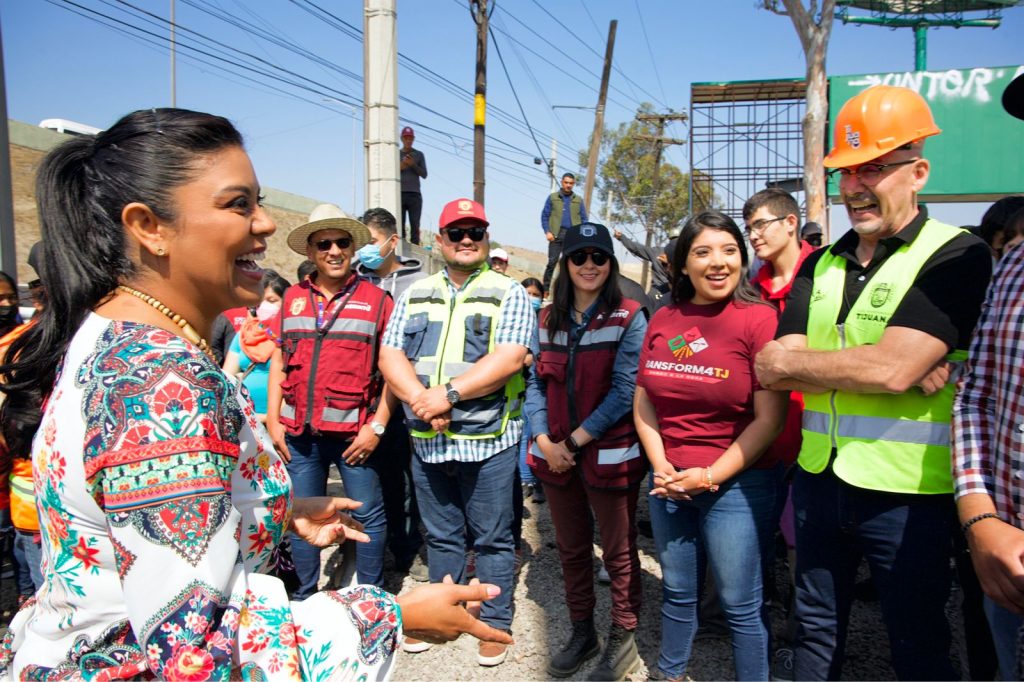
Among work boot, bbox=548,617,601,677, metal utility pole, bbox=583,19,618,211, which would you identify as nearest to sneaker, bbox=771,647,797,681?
work boot, bbox=548,617,601,677

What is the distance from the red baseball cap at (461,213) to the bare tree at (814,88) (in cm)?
648

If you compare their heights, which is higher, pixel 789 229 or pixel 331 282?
pixel 789 229

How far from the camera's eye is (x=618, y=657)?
10.6 feet

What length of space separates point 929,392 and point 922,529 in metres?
0.46

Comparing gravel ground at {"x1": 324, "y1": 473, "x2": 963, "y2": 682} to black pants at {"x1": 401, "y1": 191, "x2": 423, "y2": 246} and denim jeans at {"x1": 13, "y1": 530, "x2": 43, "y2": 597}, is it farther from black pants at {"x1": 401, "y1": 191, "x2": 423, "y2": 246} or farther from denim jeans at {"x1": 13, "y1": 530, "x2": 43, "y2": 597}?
black pants at {"x1": 401, "y1": 191, "x2": 423, "y2": 246}

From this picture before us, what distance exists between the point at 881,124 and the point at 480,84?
532 inches

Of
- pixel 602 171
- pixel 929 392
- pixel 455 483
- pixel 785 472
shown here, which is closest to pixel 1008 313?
pixel 929 392

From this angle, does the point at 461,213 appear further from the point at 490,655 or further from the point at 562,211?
the point at 562,211

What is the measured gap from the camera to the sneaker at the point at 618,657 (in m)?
3.22

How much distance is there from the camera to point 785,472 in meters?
3.38

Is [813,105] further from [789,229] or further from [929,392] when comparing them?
[929,392]

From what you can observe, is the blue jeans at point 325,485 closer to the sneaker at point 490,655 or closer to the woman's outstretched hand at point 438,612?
the sneaker at point 490,655

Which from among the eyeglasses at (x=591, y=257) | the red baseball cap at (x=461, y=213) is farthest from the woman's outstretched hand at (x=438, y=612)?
the red baseball cap at (x=461, y=213)

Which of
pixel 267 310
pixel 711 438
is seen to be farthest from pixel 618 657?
pixel 267 310
